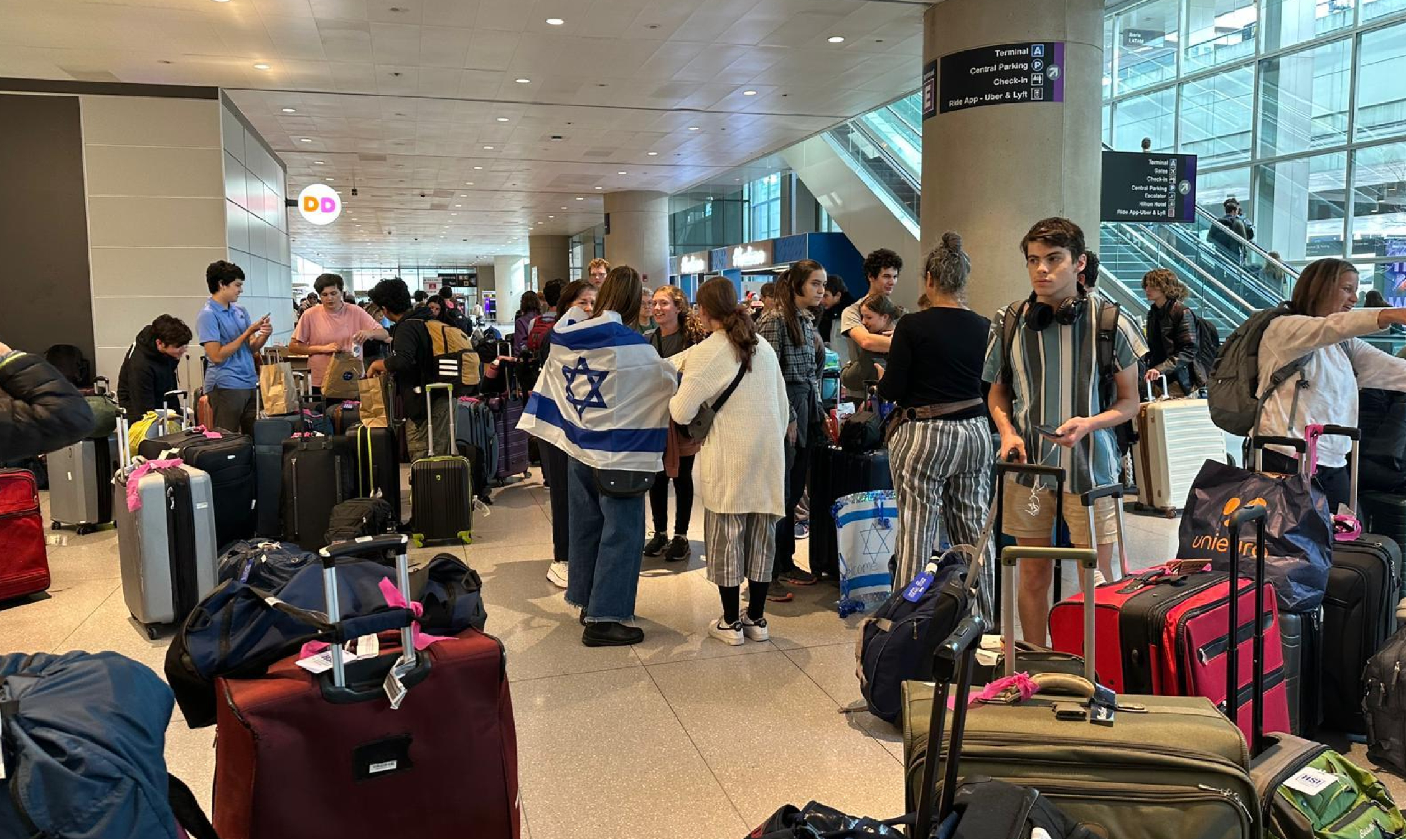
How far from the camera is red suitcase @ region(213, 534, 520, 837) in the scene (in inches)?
70.2

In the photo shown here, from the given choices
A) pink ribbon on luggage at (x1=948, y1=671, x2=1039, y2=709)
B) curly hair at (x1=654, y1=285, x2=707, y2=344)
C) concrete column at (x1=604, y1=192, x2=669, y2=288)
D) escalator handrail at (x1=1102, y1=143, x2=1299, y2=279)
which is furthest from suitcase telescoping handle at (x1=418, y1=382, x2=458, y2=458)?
concrete column at (x1=604, y1=192, x2=669, y2=288)

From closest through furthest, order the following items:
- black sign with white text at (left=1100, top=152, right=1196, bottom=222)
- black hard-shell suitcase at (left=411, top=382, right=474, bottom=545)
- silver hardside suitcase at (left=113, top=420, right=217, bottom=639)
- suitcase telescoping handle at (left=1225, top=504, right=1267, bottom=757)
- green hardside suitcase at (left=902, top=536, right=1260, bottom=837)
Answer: green hardside suitcase at (left=902, top=536, right=1260, bottom=837)
suitcase telescoping handle at (left=1225, top=504, right=1267, bottom=757)
silver hardside suitcase at (left=113, top=420, right=217, bottom=639)
black hard-shell suitcase at (left=411, top=382, right=474, bottom=545)
black sign with white text at (left=1100, top=152, right=1196, bottom=222)

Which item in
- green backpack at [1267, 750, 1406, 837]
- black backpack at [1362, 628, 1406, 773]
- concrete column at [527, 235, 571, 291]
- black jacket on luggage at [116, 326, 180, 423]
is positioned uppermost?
concrete column at [527, 235, 571, 291]

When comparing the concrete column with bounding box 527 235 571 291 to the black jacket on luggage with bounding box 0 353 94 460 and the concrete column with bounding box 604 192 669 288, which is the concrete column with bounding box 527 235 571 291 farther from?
the black jacket on luggage with bounding box 0 353 94 460

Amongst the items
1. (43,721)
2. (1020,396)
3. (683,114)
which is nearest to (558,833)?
(43,721)

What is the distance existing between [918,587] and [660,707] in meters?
1.16

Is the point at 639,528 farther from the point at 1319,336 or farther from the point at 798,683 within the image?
the point at 1319,336

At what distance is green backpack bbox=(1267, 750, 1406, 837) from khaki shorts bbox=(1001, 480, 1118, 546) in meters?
1.25

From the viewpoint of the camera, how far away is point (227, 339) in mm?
6617

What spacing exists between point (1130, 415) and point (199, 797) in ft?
10.1

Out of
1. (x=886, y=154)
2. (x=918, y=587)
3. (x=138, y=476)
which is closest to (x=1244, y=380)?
(x=918, y=587)

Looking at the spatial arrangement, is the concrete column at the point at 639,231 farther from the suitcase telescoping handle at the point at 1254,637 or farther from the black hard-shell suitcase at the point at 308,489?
the suitcase telescoping handle at the point at 1254,637

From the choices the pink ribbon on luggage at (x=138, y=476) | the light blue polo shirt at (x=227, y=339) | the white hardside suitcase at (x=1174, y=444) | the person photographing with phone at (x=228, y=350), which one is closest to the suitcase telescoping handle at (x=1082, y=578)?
A: the pink ribbon on luggage at (x=138, y=476)

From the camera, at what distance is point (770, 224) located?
24.1 meters
